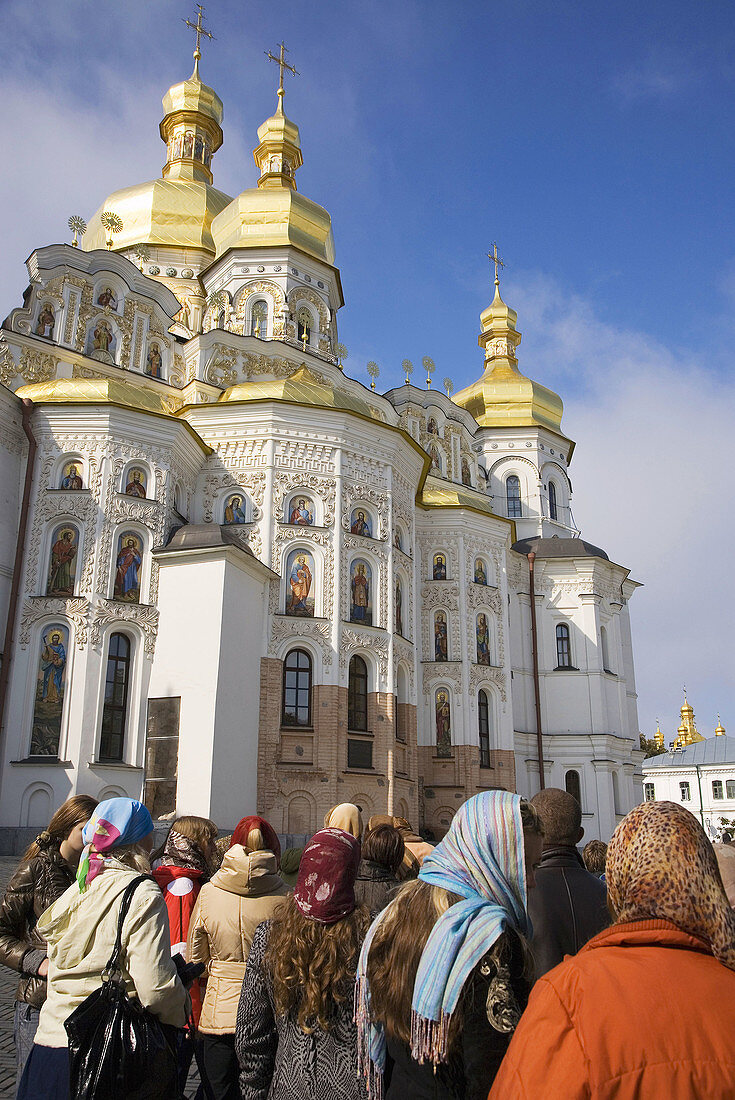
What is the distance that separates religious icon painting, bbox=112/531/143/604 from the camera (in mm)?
19969

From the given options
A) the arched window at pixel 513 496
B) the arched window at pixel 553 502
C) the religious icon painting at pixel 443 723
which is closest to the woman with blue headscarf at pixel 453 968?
the religious icon painting at pixel 443 723

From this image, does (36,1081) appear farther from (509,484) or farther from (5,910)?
(509,484)

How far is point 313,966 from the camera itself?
275cm

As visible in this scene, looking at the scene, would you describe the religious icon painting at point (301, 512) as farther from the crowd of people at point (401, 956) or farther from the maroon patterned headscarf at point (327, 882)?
the maroon patterned headscarf at point (327, 882)

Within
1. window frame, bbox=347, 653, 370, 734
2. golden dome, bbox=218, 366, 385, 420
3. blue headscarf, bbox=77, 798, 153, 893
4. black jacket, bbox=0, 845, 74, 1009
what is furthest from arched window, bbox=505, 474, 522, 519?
blue headscarf, bbox=77, 798, 153, 893

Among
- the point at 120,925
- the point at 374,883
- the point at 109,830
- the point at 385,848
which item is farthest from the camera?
the point at 385,848

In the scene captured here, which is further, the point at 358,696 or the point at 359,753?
the point at 358,696

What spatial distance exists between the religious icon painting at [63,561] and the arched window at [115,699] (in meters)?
1.56

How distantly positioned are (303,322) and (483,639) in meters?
12.6

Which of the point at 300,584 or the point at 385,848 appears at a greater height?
the point at 300,584

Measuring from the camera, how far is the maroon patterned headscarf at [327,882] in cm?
281

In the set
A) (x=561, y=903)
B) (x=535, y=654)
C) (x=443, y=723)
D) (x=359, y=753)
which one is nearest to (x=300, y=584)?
(x=359, y=753)

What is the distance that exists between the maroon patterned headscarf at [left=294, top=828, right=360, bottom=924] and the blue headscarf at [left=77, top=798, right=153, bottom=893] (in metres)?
0.98

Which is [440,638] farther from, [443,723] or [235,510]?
[235,510]
